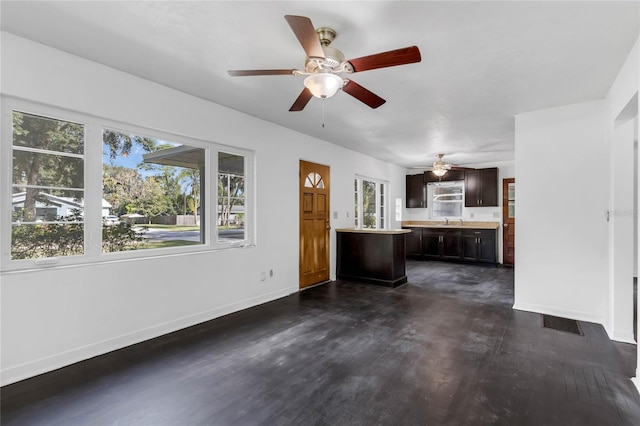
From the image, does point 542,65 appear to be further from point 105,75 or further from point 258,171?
point 105,75

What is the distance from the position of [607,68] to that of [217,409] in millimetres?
4158

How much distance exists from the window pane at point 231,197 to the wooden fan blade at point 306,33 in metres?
2.32

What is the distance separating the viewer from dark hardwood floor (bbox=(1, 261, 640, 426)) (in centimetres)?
193

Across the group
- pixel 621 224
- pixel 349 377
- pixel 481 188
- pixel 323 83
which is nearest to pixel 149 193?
pixel 323 83

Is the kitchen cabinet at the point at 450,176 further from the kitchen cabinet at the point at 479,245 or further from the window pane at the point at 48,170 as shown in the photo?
the window pane at the point at 48,170

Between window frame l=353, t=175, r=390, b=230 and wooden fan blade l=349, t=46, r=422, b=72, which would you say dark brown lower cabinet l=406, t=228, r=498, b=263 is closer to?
window frame l=353, t=175, r=390, b=230

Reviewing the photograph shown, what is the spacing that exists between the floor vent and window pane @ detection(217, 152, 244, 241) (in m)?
3.78

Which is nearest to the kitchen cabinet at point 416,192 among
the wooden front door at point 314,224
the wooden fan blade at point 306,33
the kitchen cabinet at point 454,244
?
the kitchen cabinet at point 454,244

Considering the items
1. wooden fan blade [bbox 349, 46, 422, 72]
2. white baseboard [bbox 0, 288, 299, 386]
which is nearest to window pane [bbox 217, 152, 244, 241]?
white baseboard [bbox 0, 288, 299, 386]

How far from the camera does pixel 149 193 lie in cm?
322

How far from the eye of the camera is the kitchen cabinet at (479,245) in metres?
7.14

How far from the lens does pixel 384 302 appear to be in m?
4.33

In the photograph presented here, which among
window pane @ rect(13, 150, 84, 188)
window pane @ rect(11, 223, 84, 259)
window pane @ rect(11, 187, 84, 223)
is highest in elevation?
window pane @ rect(13, 150, 84, 188)

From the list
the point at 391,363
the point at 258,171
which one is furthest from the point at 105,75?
the point at 391,363
